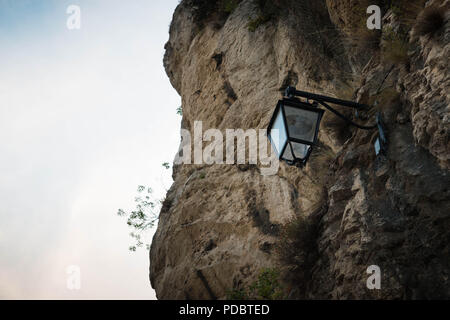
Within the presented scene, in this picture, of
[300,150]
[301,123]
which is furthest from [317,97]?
[300,150]

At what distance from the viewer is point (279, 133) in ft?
15.6

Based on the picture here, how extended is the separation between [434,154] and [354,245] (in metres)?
1.25

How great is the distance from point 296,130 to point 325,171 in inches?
74.3

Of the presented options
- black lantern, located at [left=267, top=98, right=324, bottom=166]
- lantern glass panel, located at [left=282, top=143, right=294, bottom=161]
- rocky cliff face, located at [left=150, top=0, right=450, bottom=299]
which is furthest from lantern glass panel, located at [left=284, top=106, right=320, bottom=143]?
rocky cliff face, located at [left=150, top=0, right=450, bottom=299]

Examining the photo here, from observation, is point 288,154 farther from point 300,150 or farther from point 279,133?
point 279,133

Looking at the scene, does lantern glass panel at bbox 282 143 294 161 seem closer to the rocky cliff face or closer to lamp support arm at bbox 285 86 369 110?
lamp support arm at bbox 285 86 369 110

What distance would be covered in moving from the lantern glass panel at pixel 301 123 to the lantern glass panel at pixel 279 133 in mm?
66

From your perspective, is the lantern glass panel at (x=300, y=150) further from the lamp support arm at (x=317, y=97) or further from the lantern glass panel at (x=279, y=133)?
the lamp support arm at (x=317, y=97)

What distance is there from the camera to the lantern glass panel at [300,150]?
4.58 metres

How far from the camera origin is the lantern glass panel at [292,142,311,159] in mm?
4582

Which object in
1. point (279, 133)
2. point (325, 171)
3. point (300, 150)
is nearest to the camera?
point (300, 150)

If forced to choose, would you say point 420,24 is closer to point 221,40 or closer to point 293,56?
point 293,56

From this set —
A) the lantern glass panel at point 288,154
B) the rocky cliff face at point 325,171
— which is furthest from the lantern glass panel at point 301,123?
the rocky cliff face at point 325,171

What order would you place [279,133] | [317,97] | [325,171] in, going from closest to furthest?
1. [279,133]
2. [317,97]
3. [325,171]
